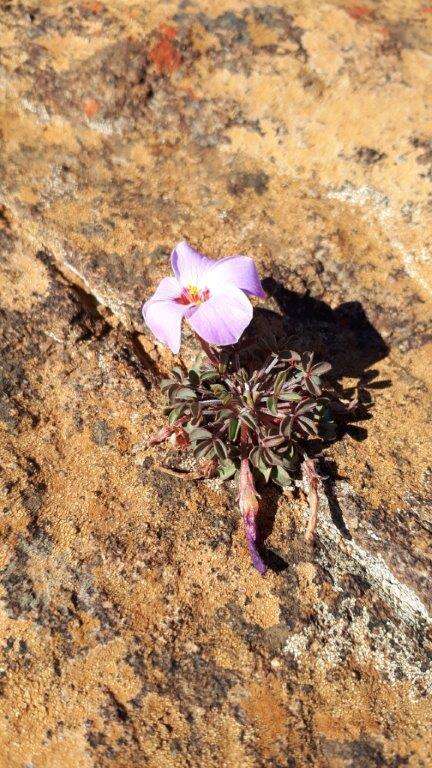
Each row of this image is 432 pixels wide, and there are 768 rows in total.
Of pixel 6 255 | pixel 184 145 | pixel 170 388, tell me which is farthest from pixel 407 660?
pixel 184 145

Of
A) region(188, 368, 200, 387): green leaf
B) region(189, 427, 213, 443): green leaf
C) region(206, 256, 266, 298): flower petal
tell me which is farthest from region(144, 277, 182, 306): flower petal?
region(189, 427, 213, 443): green leaf

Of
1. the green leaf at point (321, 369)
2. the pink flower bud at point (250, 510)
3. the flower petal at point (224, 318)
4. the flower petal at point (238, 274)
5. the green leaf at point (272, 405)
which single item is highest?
the flower petal at point (238, 274)

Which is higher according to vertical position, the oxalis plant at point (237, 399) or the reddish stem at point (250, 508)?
the oxalis plant at point (237, 399)

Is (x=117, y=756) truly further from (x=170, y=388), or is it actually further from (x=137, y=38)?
(x=137, y=38)

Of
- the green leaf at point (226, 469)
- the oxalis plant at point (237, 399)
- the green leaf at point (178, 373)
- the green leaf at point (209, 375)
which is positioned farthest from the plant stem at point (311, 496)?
the green leaf at point (178, 373)

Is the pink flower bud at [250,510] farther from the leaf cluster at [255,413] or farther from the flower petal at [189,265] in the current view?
the flower petal at [189,265]

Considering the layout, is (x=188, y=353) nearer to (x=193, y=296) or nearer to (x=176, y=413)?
(x=176, y=413)

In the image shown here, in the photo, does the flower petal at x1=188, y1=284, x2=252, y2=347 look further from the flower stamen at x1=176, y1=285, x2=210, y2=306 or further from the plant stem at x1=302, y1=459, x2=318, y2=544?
the plant stem at x1=302, y1=459, x2=318, y2=544

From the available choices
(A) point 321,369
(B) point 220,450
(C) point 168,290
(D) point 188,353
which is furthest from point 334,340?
(C) point 168,290
